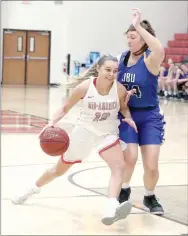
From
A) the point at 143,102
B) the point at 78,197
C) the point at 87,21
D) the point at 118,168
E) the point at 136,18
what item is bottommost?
the point at 78,197

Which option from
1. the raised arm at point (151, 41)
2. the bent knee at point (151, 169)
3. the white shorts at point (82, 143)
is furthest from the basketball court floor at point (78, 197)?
the raised arm at point (151, 41)

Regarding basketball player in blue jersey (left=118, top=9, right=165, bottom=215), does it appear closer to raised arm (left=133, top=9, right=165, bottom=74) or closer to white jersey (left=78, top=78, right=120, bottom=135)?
raised arm (left=133, top=9, right=165, bottom=74)

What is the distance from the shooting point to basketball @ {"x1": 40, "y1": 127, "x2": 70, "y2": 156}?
4.38m

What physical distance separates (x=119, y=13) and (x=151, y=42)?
2028 cm

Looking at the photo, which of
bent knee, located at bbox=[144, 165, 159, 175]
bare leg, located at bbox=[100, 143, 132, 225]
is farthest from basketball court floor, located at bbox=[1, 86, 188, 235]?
bent knee, located at bbox=[144, 165, 159, 175]

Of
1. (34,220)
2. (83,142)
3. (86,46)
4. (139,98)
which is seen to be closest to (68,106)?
(83,142)

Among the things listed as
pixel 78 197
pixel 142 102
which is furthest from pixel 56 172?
pixel 142 102

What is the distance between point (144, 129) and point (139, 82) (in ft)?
1.30

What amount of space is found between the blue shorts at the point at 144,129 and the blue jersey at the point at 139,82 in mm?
65

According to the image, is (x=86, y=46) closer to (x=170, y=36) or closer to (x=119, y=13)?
(x=119, y=13)

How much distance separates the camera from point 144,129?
4652 millimetres

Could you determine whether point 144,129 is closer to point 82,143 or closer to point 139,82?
point 139,82

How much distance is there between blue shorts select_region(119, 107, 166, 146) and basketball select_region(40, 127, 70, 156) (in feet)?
1.61

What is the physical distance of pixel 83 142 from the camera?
4.49 m
